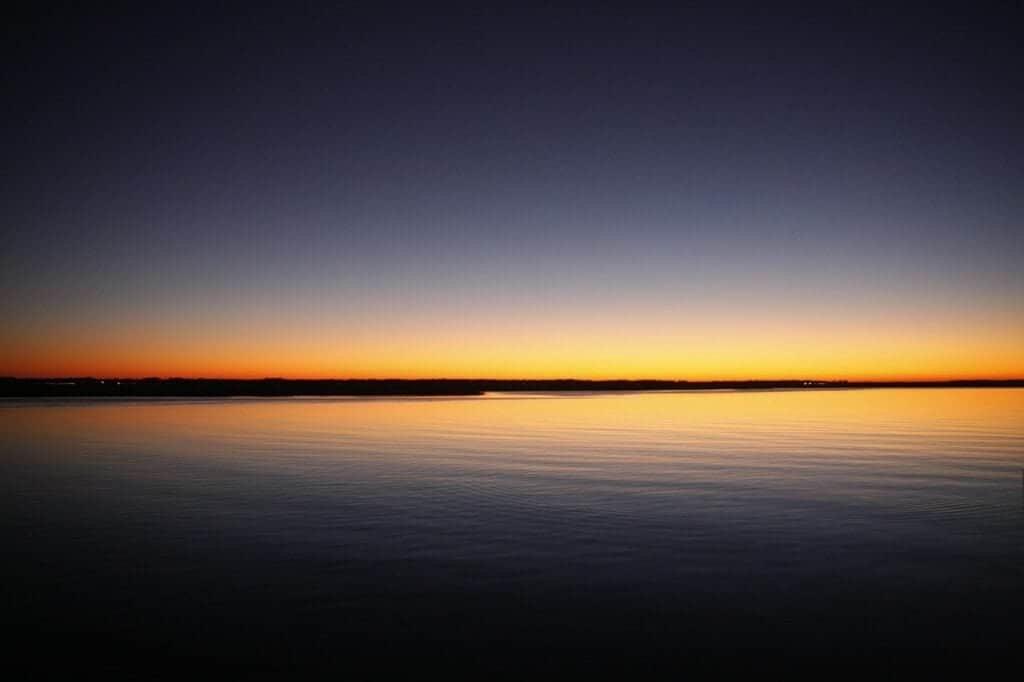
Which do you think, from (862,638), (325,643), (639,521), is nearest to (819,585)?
(862,638)

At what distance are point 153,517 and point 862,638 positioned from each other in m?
15.3

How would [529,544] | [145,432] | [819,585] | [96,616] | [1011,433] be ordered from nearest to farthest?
[96,616] < [819,585] < [529,544] < [1011,433] < [145,432]

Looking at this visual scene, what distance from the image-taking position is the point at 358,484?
890 inches

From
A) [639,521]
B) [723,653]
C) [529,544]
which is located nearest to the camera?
[723,653]

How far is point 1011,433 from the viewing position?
40.8m

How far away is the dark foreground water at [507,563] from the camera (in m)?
9.39

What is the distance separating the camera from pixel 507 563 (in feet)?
43.3

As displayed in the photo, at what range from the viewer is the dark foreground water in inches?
370

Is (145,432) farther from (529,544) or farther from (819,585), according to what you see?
(819,585)

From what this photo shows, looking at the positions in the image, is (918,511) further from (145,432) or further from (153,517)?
(145,432)

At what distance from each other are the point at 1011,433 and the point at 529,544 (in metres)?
37.8

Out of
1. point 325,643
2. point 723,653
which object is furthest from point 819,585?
point 325,643

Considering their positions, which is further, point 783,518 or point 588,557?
point 783,518

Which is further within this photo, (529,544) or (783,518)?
(783,518)
